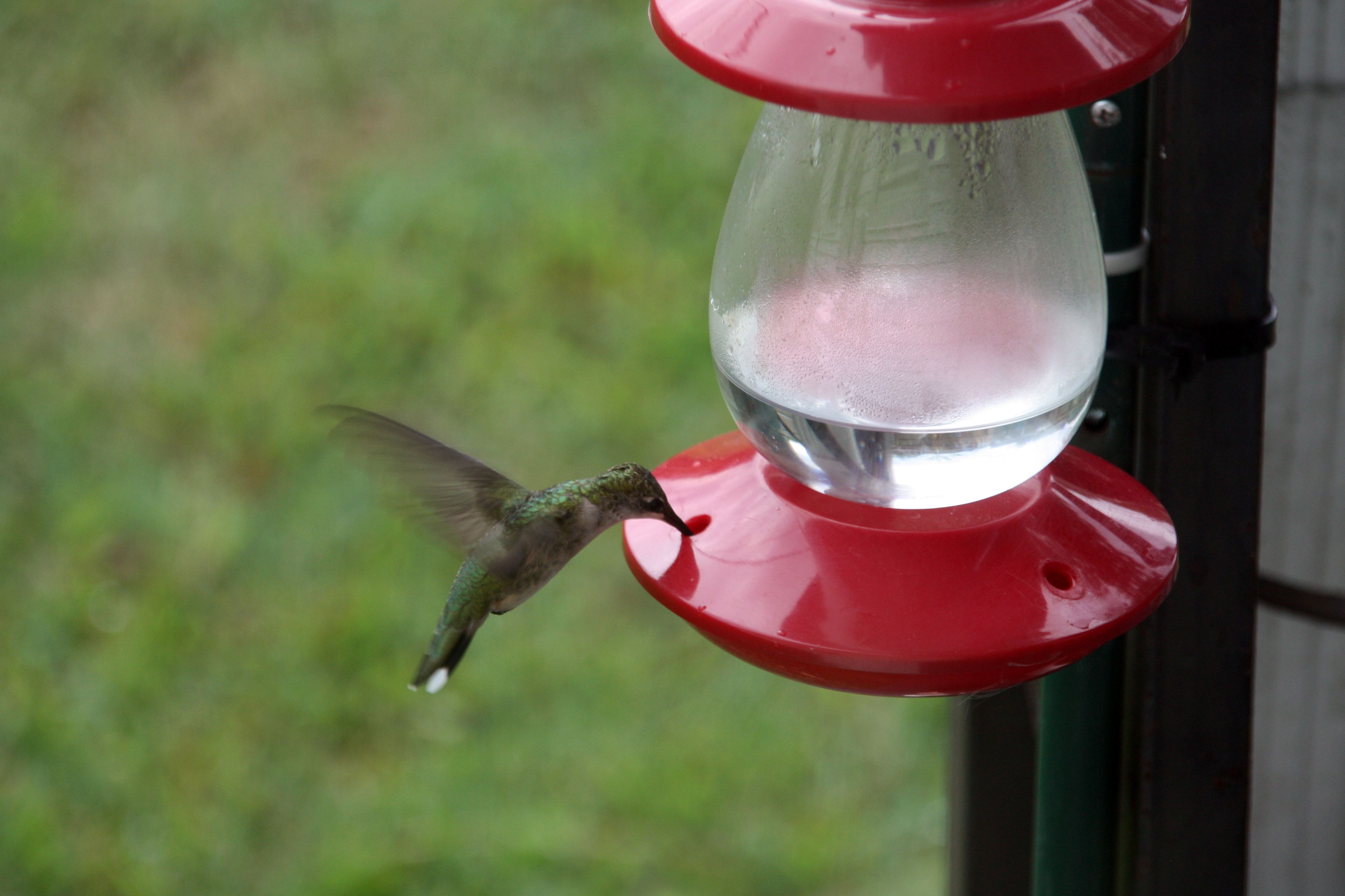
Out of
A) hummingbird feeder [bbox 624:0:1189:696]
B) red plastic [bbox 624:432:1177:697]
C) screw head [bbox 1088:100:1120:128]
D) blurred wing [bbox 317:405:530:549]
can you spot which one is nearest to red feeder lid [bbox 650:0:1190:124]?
hummingbird feeder [bbox 624:0:1189:696]

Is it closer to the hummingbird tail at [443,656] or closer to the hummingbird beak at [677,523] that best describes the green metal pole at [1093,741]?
the hummingbird beak at [677,523]

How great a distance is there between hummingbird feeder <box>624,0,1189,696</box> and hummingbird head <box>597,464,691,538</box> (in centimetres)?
2

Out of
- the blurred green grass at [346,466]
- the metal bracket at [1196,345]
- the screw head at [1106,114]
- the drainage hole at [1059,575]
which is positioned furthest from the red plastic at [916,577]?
the blurred green grass at [346,466]

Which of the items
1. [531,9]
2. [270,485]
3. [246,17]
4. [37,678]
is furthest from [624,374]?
[246,17]

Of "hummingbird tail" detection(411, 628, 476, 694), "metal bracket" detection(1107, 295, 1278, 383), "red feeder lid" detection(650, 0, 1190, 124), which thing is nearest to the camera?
"red feeder lid" detection(650, 0, 1190, 124)

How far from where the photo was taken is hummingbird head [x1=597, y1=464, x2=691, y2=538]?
1203 millimetres

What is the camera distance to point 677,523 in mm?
1199

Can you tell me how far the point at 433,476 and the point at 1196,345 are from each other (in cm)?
75

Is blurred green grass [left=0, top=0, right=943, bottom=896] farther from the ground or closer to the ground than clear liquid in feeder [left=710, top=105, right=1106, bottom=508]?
closer to the ground

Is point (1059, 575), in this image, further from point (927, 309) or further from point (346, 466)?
point (346, 466)

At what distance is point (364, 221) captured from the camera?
4484 millimetres

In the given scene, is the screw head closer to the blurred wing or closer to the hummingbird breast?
the hummingbird breast

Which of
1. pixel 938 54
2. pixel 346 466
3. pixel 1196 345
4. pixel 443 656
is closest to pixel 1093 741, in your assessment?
pixel 1196 345

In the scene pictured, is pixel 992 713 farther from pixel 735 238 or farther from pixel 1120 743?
pixel 735 238
